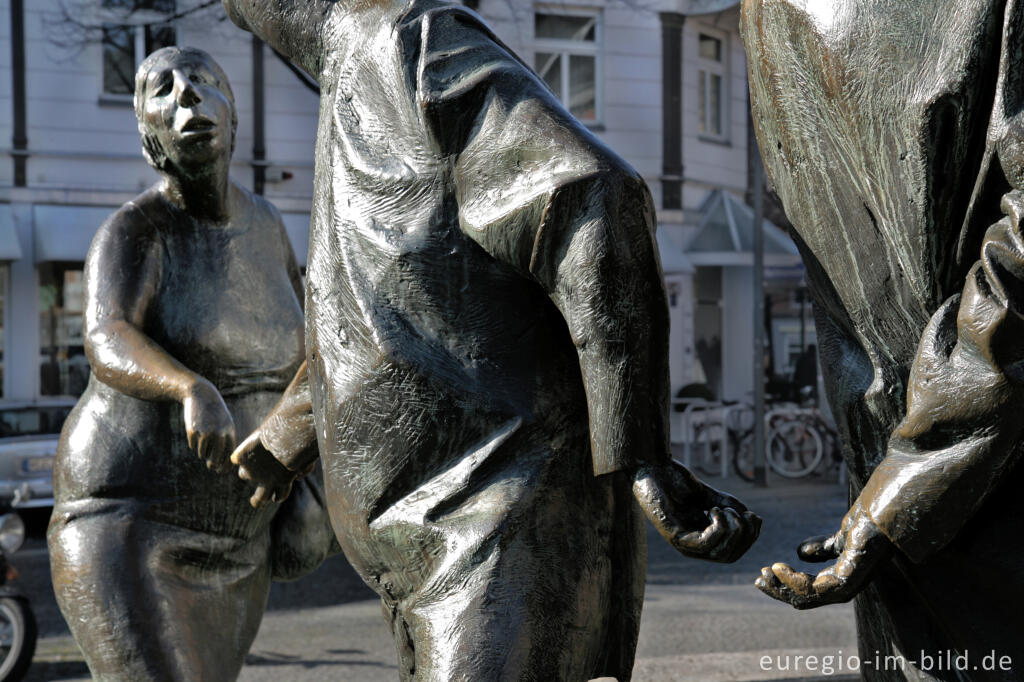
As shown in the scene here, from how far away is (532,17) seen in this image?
663 inches

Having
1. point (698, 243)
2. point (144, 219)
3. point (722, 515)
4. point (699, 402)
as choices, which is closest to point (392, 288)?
point (722, 515)

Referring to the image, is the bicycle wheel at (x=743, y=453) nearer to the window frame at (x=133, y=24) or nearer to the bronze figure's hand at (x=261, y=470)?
the window frame at (x=133, y=24)

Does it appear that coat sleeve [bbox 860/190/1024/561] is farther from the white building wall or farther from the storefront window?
the white building wall

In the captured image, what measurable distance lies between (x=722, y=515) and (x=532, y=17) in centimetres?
1547

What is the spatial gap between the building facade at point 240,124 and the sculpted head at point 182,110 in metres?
10.4

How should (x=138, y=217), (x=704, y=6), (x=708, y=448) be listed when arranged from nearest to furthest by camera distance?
(x=138, y=217)
(x=708, y=448)
(x=704, y=6)

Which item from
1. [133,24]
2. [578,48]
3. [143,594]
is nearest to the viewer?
[143,594]

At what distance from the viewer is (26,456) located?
364 inches

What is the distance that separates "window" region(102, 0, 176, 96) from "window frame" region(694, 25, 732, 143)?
7.36 metres

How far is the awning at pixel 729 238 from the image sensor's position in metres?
17.7

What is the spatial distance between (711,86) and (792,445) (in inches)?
279

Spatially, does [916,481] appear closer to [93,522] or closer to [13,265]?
[93,522]

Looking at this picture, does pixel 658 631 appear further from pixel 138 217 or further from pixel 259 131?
pixel 259 131

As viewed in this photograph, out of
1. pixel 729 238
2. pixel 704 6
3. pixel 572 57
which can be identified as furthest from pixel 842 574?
pixel 704 6
